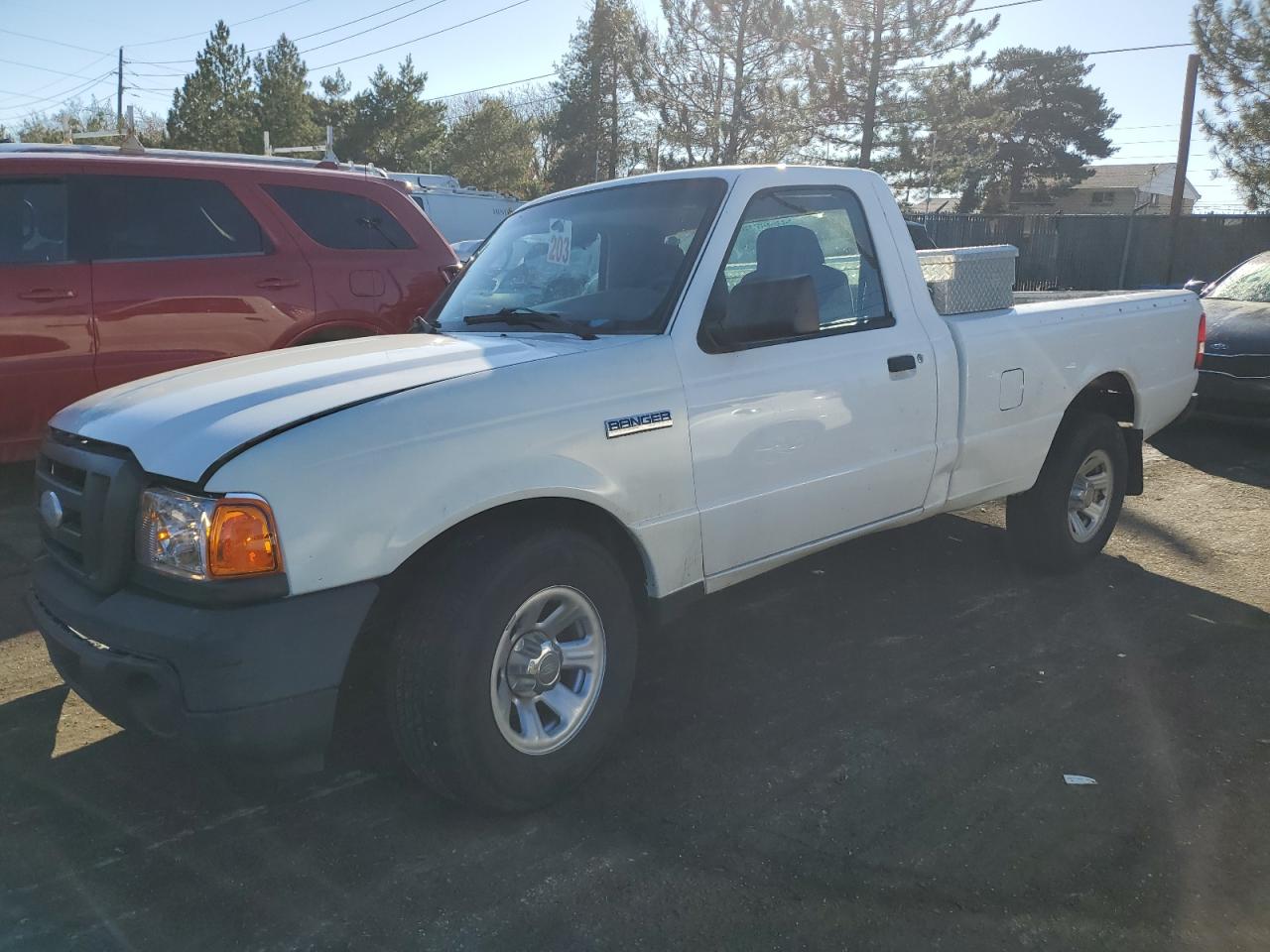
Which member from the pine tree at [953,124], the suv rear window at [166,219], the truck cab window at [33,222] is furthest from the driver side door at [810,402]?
the pine tree at [953,124]

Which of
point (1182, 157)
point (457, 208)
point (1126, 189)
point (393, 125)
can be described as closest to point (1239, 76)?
point (1182, 157)

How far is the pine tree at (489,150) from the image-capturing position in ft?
165

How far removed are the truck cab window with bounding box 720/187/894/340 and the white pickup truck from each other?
0.01m

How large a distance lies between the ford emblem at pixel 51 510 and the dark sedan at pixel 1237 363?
833 centimetres

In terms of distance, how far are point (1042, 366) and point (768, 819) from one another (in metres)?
2.71

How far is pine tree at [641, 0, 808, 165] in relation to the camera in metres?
33.7

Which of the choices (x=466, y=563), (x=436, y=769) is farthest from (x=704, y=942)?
(x=466, y=563)

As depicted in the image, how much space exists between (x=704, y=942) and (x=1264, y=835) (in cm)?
175

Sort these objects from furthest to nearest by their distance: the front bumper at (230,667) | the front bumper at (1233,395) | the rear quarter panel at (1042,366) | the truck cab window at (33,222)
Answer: the front bumper at (1233,395) < the truck cab window at (33,222) < the rear quarter panel at (1042,366) < the front bumper at (230,667)

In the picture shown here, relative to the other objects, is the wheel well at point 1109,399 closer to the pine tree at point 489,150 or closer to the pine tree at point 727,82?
the pine tree at point 727,82

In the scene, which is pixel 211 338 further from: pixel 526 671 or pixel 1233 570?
pixel 1233 570

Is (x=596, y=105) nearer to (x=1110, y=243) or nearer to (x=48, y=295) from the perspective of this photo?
(x=1110, y=243)

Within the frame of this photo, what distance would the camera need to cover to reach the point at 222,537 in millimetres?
2477

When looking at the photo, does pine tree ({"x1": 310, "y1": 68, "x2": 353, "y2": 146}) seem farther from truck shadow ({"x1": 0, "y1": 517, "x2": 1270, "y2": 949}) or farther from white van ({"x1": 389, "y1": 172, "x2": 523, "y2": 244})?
truck shadow ({"x1": 0, "y1": 517, "x2": 1270, "y2": 949})
